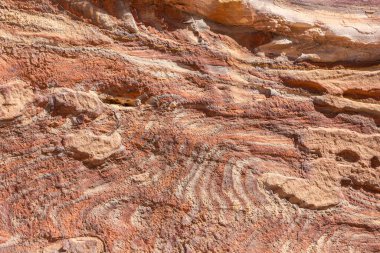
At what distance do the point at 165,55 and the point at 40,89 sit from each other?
632 millimetres

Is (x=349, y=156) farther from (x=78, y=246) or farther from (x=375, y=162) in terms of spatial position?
(x=78, y=246)

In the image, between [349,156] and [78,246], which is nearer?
[78,246]

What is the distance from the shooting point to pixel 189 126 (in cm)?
226

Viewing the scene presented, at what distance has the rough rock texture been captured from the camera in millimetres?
2066

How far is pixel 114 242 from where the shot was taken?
2084 mm

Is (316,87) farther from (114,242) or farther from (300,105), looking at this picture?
(114,242)

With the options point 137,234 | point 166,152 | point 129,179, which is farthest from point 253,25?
point 137,234

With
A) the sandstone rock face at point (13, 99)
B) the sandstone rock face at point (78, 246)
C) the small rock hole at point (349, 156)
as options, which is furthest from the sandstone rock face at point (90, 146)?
the small rock hole at point (349, 156)

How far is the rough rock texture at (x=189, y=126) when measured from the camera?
6.78 feet

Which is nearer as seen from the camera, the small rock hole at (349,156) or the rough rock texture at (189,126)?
the rough rock texture at (189,126)

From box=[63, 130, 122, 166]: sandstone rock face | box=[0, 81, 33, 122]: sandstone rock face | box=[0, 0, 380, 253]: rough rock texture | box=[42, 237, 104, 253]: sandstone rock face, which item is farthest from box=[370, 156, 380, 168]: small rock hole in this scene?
box=[0, 81, 33, 122]: sandstone rock face

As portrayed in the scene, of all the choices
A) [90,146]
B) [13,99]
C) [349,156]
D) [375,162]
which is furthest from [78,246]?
[375,162]

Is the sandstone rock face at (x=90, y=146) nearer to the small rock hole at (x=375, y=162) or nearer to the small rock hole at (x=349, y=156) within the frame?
the small rock hole at (x=349, y=156)

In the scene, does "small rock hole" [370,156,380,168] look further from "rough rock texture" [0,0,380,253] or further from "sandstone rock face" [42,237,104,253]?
"sandstone rock face" [42,237,104,253]
